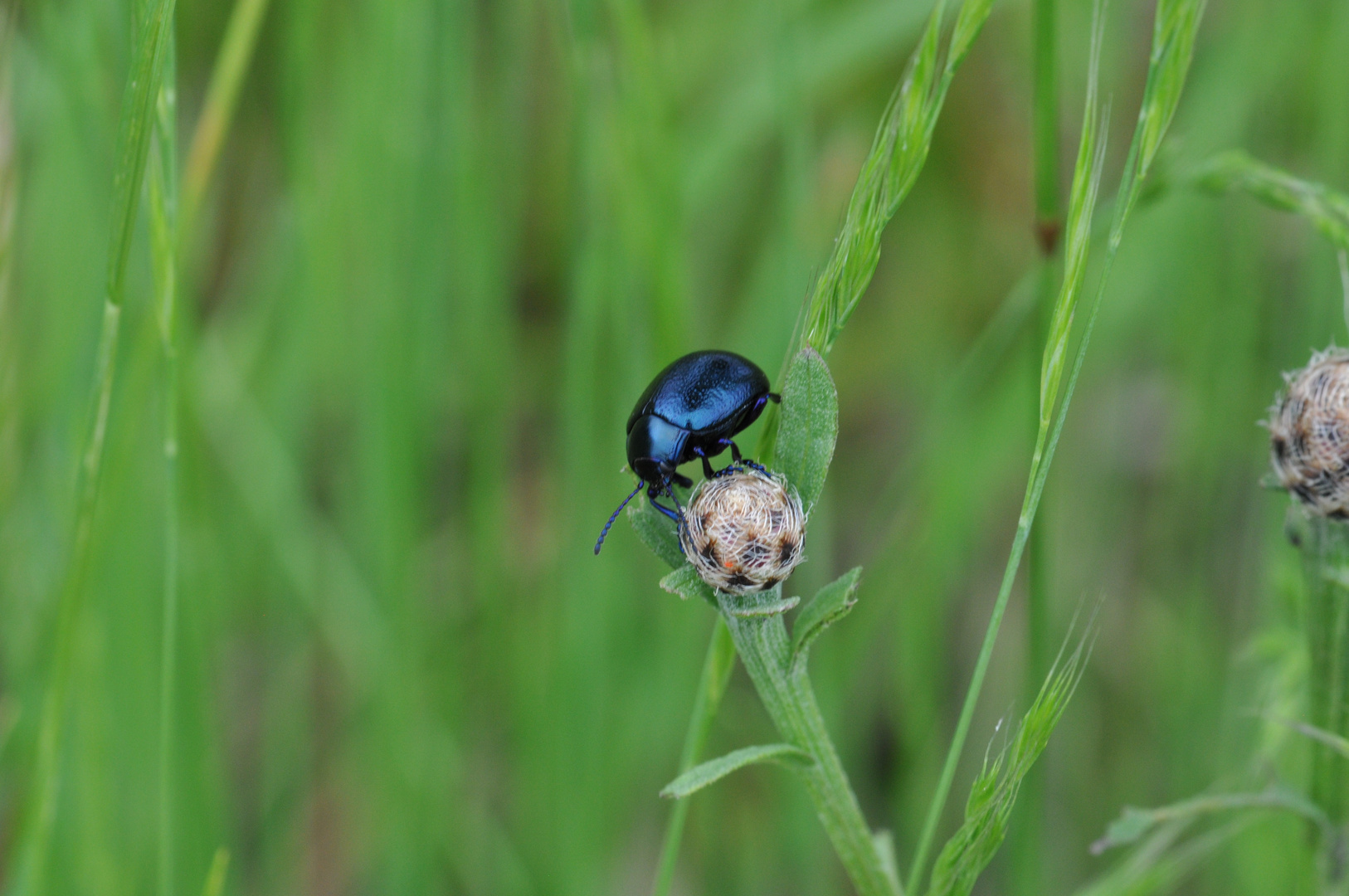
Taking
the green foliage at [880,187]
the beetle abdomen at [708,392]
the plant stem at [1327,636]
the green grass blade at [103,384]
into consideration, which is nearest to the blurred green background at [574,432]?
the beetle abdomen at [708,392]

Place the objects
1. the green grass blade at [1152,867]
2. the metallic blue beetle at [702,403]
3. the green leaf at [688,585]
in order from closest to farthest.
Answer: the green leaf at [688,585] < the green grass blade at [1152,867] < the metallic blue beetle at [702,403]

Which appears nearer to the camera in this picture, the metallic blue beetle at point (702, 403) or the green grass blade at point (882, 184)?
the green grass blade at point (882, 184)

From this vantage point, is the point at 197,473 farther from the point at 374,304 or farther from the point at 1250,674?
the point at 1250,674

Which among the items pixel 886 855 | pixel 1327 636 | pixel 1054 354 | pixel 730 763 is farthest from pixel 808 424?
pixel 1327 636

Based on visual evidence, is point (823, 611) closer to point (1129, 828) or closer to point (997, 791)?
point (997, 791)

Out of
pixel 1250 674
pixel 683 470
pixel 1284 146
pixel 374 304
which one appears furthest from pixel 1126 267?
pixel 374 304

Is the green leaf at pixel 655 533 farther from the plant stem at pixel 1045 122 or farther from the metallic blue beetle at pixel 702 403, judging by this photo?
the plant stem at pixel 1045 122

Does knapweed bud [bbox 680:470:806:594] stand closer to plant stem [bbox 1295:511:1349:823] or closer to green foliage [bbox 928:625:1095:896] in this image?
green foliage [bbox 928:625:1095:896]
